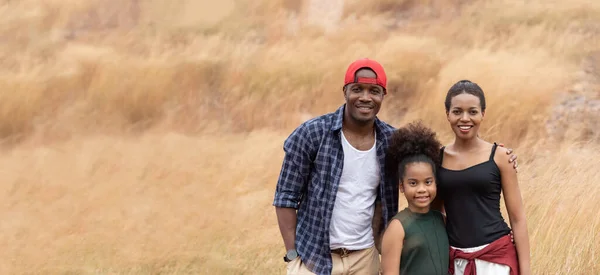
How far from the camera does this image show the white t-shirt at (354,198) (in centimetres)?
347

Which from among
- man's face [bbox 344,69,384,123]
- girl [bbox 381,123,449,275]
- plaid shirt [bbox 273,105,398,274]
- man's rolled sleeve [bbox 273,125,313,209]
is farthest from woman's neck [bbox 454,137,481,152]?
man's rolled sleeve [bbox 273,125,313,209]

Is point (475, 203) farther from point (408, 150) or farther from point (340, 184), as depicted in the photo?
point (340, 184)

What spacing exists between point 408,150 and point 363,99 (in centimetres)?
35

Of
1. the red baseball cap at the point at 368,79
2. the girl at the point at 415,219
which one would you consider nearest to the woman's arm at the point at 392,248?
the girl at the point at 415,219

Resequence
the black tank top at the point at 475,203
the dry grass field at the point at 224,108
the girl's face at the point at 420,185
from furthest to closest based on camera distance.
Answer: the dry grass field at the point at 224,108 → the girl's face at the point at 420,185 → the black tank top at the point at 475,203

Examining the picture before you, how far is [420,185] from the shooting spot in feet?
11.2

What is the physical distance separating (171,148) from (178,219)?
189 cm

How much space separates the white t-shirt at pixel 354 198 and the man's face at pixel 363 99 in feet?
0.50

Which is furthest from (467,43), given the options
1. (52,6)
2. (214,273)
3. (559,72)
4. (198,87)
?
(52,6)

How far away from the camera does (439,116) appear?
934 centimetres

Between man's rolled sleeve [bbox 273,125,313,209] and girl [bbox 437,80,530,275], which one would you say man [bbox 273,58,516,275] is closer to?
man's rolled sleeve [bbox 273,125,313,209]

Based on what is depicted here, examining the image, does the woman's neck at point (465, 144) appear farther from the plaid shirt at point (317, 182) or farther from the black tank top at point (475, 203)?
the plaid shirt at point (317, 182)

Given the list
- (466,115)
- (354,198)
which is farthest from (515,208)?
(354,198)

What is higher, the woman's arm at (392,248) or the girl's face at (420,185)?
the girl's face at (420,185)
